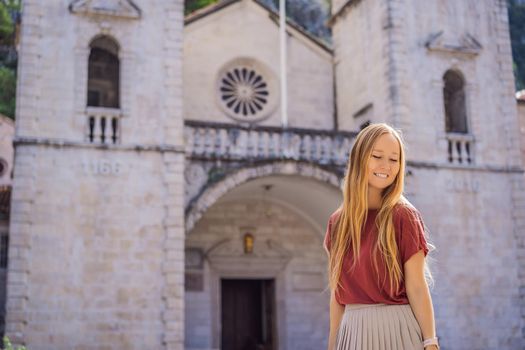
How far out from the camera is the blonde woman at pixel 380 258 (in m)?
3.05

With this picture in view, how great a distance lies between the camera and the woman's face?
10.4ft

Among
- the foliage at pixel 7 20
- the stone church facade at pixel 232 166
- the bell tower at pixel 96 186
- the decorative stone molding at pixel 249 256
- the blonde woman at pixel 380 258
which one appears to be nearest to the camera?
the blonde woman at pixel 380 258

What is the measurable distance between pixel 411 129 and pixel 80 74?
266 inches

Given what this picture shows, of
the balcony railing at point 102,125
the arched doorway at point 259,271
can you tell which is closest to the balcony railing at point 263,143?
the arched doorway at point 259,271

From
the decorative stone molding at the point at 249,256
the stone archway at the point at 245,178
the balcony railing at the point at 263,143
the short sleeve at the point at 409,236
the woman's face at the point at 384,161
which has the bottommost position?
the short sleeve at the point at 409,236

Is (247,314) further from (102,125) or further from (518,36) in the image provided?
(518,36)

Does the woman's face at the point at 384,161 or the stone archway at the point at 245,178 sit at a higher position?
the stone archway at the point at 245,178

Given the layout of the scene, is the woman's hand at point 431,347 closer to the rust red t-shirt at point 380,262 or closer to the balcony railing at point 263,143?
the rust red t-shirt at point 380,262

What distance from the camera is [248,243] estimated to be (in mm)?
17156

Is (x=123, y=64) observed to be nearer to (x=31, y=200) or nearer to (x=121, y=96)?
(x=121, y=96)

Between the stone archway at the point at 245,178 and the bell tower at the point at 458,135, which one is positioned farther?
the bell tower at the point at 458,135

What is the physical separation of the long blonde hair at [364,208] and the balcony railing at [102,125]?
11233mm

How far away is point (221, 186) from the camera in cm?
1468

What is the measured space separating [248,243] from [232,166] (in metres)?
2.82
